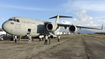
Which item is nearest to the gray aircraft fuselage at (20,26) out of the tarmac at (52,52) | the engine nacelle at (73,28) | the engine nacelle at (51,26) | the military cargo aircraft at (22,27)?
the military cargo aircraft at (22,27)

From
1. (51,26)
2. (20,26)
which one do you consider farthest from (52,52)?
(51,26)

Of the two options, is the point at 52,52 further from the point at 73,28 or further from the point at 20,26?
the point at 73,28

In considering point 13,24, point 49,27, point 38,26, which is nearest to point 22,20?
point 13,24

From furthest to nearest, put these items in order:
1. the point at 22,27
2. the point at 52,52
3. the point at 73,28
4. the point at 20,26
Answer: the point at 73,28, the point at 22,27, the point at 20,26, the point at 52,52

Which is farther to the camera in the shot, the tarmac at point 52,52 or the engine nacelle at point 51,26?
the engine nacelle at point 51,26

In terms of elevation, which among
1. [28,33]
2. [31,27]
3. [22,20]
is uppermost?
[22,20]

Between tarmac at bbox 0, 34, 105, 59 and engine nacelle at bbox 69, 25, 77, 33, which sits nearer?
tarmac at bbox 0, 34, 105, 59

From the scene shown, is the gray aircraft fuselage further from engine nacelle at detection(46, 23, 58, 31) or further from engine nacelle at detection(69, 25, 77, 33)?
engine nacelle at detection(69, 25, 77, 33)

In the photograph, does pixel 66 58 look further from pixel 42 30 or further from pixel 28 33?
pixel 42 30

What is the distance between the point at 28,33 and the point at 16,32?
2.43 metres

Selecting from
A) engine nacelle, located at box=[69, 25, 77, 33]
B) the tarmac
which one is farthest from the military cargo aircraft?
the tarmac

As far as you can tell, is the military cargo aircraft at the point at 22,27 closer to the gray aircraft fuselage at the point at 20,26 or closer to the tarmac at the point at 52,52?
the gray aircraft fuselage at the point at 20,26

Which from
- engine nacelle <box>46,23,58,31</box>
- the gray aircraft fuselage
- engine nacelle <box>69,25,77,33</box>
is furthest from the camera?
engine nacelle <box>69,25,77,33</box>

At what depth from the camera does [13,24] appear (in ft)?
46.5
